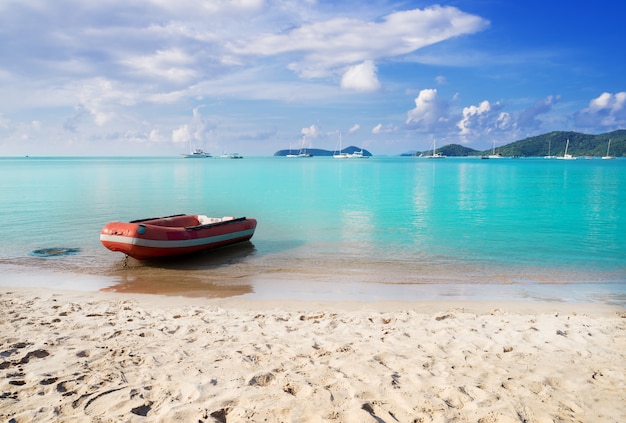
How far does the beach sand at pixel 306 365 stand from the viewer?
3975 mm

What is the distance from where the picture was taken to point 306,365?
16.4ft

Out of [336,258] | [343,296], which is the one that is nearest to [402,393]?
[343,296]

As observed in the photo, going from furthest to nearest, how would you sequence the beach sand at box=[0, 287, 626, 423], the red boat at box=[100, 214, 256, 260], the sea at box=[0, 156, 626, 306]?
the red boat at box=[100, 214, 256, 260] < the sea at box=[0, 156, 626, 306] < the beach sand at box=[0, 287, 626, 423]

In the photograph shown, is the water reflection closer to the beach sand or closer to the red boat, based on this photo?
the red boat

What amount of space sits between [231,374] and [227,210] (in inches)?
839

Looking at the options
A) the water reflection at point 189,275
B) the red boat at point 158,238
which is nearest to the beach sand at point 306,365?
the water reflection at point 189,275

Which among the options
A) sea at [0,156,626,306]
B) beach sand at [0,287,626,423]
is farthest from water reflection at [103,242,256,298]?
beach sand at [0,287,626,423]

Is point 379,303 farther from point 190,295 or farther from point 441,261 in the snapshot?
point 441,261

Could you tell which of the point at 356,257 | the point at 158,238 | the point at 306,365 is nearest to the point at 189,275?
the point at 158,238

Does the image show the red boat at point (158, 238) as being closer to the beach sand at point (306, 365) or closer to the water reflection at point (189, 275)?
the water reflection at point (189, 275)

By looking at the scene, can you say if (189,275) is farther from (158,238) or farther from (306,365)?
(306,365)

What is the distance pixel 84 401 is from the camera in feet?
13.3

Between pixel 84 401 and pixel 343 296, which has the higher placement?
pixel 84 401

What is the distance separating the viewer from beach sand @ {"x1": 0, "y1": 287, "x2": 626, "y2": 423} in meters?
3.97
